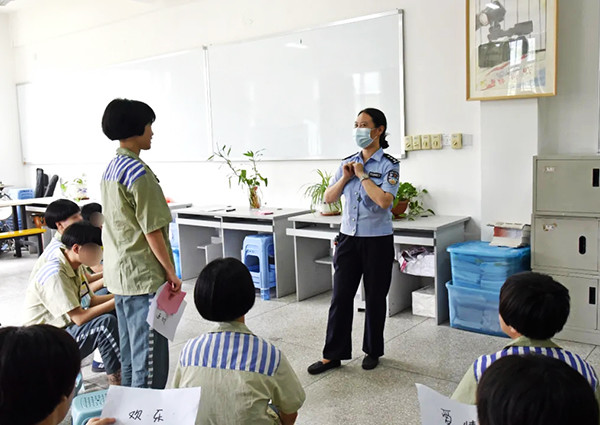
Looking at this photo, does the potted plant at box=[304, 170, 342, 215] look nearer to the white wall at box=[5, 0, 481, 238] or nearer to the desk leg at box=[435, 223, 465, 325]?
the white wall at box=[5, 0, 481, 238]

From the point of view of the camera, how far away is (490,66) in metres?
3.98

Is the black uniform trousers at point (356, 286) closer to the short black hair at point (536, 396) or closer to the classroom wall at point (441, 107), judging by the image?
the classroom wall at point (441, 107)

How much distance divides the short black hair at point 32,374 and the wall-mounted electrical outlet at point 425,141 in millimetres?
3773

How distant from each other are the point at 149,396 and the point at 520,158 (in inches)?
131

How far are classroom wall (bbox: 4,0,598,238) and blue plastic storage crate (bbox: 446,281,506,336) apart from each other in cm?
64

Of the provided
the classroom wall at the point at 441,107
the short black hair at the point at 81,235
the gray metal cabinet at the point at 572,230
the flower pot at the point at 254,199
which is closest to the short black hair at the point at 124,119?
the short black hair at the point at 81,235

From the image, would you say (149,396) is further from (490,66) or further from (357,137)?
(490,66)

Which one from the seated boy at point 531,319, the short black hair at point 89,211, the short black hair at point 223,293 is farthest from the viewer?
the short black hair at point 89,211

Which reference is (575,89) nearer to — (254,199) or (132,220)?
(254,199)

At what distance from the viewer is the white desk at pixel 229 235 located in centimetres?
495

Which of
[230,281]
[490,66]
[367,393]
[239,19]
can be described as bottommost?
[367,393]

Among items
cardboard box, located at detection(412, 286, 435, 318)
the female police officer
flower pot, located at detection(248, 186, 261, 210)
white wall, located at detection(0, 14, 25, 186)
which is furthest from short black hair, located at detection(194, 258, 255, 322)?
white wall, located at detection(0, 14, 25, 186)

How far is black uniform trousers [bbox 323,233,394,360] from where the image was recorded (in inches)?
125

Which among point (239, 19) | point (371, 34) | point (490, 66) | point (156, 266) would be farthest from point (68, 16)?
point (156, 266)
